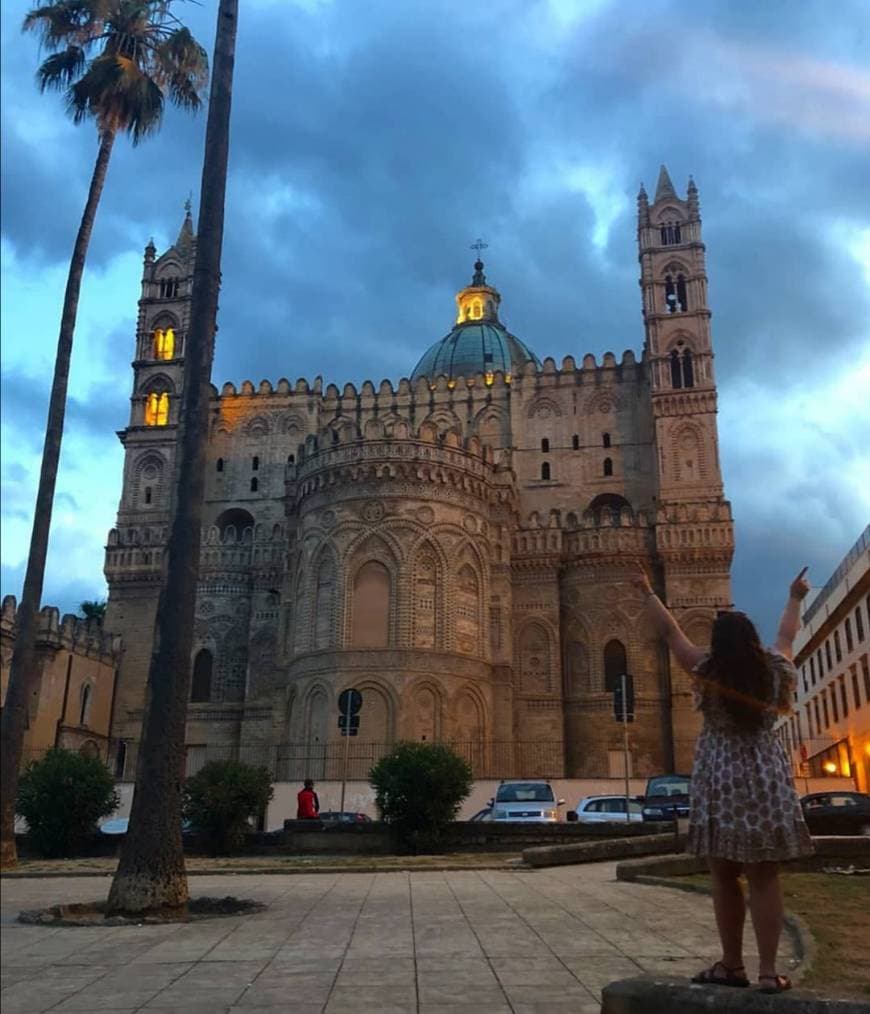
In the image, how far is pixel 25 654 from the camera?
15.6 m

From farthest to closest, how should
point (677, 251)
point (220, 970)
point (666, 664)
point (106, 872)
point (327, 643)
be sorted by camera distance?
point (677, 251), point (666, 664), point (327, 643), point (106, 872), point (220, 970)

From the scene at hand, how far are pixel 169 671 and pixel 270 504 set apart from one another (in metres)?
35.9

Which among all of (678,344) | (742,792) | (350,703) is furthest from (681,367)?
(742,792)

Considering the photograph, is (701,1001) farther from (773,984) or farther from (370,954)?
(370,954)

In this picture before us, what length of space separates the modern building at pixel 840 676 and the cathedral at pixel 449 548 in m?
4.65

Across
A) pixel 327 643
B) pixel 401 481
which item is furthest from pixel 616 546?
pixel 327 643

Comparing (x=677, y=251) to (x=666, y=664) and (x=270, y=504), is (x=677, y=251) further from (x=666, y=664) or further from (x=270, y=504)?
(x=270, y=504)

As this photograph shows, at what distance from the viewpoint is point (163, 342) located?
158 ft

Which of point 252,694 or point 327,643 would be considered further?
point 252,694

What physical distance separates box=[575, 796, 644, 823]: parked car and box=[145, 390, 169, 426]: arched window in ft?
106

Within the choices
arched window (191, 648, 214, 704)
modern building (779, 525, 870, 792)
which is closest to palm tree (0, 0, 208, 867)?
modern building (779, 525, 870, 792)

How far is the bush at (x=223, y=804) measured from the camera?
17.3 m

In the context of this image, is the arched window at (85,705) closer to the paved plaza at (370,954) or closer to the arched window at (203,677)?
the arched window at (203,677)

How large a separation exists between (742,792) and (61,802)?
1560cm
